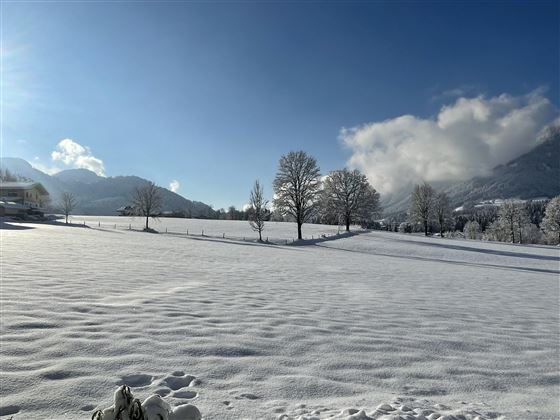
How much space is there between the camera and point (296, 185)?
156 feet

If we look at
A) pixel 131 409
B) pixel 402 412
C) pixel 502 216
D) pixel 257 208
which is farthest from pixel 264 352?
pixel 502 216

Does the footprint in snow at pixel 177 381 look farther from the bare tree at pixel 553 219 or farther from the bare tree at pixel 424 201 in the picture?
the bare tree at pixel 553 219

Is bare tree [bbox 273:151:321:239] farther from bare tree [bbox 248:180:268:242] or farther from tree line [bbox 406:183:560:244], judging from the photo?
tree line [bbox 406:183:560:244]

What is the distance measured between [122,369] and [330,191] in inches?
2235

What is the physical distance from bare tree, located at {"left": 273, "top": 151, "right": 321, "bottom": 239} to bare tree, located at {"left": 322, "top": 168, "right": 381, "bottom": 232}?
437 inches

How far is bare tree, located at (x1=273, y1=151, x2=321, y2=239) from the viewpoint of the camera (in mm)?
47281

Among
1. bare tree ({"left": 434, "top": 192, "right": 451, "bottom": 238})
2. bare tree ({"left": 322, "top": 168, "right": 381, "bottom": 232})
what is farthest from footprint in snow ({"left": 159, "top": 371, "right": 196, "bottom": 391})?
bare tree ({"left": 434, "top": 192, "right": 451, "bottom": 238})

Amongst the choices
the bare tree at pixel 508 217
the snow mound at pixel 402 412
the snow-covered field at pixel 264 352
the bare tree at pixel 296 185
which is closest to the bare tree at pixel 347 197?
the bare tree at pixel 296 185

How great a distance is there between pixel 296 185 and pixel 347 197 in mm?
15349

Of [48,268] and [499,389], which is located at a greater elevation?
[48,268]

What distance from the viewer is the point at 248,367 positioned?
4.24 meters

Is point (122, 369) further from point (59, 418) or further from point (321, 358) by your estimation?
point (321, 358)

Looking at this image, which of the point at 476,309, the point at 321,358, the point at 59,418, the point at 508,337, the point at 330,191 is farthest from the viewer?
the point at 330,191

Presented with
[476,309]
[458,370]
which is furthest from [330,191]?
[458,370]
